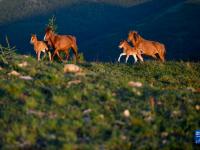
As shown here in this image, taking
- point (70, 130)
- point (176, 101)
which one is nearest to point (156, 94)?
point (176, 101)

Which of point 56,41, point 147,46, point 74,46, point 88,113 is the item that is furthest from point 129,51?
point 88,113

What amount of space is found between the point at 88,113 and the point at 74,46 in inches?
624

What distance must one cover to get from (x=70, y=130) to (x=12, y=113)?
212 centimetres

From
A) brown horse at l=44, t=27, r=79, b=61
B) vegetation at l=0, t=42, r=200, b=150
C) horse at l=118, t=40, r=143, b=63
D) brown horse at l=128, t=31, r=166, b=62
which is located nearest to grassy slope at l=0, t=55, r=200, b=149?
vegetation at l=0, t=42, r=200, b=150

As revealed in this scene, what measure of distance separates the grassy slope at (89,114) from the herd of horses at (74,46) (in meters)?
10.2

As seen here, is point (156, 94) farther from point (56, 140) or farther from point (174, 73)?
point (174, 73)

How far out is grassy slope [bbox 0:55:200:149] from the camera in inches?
446

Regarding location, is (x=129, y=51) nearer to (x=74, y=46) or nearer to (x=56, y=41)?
(x=74, y=46)

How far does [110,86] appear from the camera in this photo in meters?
15.2

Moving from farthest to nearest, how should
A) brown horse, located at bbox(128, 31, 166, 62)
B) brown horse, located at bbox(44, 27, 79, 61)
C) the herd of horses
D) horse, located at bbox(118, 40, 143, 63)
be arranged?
horse, located at bbox(118, 40, 143, 63), brown horse, located at bbox(128, 31, 166, 62), the herd of horses, brown horse, located at bbox(44, 27, 79, 61)

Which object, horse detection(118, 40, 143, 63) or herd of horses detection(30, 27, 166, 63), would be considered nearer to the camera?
herd of horses detection(30, 27, 166, 63)

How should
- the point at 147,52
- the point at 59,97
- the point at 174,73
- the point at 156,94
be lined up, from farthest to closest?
1. the point at 147,52
2. the point at 174,73
3. the point at 156,94
4. the point at 59,97

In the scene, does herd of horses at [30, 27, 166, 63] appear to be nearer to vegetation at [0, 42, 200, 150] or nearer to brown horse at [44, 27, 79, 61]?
brown horse at [44, 27, 79, 61]

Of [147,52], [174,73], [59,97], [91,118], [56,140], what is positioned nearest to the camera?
[56,140]
